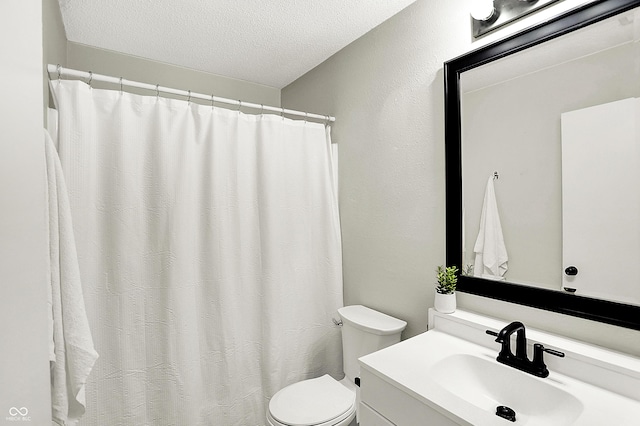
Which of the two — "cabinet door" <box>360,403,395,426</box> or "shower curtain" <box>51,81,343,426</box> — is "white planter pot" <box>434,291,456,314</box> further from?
"shower curtain" <box>51,81,343,426</box>

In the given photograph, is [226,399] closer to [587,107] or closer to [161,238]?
[161,238]

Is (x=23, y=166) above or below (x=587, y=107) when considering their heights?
below

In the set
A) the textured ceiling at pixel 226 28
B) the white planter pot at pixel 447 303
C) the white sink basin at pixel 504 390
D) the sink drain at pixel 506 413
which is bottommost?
the sink drain at pixel 506 413

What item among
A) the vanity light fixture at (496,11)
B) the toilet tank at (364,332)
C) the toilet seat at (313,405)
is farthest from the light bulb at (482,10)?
the toilet seat at (313,405)


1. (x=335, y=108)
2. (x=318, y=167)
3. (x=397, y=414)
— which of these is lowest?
(x=397, y=414)

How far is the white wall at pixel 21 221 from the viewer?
456 millimetres

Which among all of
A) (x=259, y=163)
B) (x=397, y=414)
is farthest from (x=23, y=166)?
(x=259, y=163)

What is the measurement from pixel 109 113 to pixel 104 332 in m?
1.03

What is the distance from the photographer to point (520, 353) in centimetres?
A: 114

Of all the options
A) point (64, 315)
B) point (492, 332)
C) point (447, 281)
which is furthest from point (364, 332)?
point (64, 315)

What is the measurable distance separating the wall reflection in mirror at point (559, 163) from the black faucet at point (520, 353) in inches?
8.9

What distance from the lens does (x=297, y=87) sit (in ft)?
8.52

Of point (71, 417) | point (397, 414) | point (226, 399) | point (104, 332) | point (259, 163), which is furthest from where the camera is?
point (259, 163)

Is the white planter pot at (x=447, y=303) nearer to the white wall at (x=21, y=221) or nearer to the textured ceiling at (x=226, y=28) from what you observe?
the white wall at (x=21, y=221)
